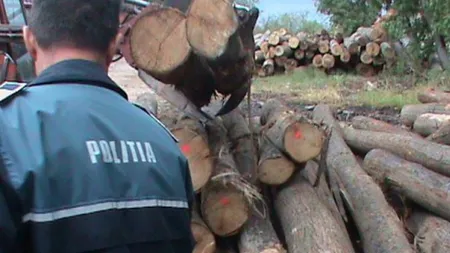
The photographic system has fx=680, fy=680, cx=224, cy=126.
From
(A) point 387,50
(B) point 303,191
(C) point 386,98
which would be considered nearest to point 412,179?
(B) point 303,191

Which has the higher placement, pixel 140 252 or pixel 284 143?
pixel 140 252

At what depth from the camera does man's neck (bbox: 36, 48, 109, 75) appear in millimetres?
1510

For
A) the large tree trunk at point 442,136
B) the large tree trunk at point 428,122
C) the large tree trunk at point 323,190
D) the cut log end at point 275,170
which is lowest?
the large tree trunk at point 428,122

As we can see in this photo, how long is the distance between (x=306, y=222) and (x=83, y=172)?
2760 mm

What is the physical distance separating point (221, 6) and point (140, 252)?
2878 millimetres

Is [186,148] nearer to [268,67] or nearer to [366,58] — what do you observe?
[366,58]

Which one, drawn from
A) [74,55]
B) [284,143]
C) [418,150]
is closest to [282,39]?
[418,150]

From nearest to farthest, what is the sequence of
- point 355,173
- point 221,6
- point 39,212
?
point 39,212 < point 221,6 < point 355,173

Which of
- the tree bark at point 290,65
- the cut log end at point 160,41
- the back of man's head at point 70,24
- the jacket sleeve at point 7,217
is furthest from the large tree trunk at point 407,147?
the tree bark at point 290,65

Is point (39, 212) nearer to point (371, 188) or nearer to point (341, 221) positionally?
point (341, 221)

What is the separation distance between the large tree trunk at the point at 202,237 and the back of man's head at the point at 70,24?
98.8 inches

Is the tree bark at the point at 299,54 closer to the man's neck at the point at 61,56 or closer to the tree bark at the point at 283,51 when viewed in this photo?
the tree bark at the point at 283,51

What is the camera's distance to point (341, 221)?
4.41 meters

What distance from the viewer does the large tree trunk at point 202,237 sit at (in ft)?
13.0
